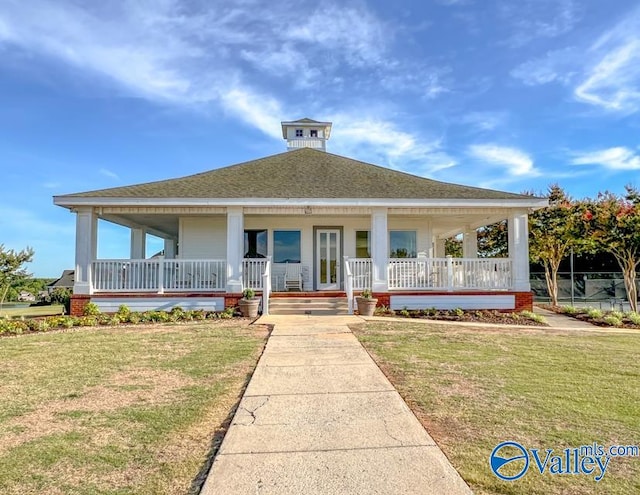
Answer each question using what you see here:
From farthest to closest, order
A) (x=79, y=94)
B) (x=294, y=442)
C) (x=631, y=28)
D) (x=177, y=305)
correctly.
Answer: (x=79, y=94), (x=177, y=305), (x=631, y=28), (x=294, y=442)

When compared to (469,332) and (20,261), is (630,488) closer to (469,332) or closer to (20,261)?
(469,332)

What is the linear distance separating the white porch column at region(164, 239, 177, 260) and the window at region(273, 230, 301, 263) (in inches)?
295

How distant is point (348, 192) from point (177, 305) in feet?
19.9

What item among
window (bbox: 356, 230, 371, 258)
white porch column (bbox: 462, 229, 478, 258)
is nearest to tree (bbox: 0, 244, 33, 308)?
window (bbox: 356, 230, 371, 258)

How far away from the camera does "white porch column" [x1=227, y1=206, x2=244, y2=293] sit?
1202 centimetres

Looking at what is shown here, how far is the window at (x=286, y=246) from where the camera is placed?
1510 cm

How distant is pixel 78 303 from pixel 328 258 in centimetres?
803

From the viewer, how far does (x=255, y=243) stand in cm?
1532

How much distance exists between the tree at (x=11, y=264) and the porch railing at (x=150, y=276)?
11.9 metres

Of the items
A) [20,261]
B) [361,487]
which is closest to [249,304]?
[361,487]

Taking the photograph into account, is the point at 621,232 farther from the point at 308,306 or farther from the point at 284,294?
the point at 284,294

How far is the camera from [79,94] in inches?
605

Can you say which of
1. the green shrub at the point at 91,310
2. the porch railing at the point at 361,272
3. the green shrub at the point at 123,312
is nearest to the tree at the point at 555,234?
the porch railing at the point at 361,272

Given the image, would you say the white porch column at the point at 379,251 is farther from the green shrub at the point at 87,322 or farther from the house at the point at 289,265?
the green shrub at the point at 87,322
